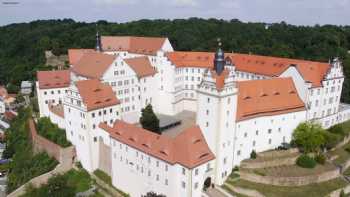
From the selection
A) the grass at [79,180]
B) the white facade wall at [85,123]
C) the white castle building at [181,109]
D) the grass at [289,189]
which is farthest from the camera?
the white facade wall at [85,123]

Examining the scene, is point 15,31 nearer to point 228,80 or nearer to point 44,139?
point 44,139

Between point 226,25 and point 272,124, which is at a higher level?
point 226,25

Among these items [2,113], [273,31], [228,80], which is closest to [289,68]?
[228,80]

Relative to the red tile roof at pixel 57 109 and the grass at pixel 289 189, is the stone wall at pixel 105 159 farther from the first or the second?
the grass at pixel 289 189

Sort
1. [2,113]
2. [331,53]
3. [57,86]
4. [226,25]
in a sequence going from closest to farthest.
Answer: [57,86] < [331,53] < [2,113] < [226,25]

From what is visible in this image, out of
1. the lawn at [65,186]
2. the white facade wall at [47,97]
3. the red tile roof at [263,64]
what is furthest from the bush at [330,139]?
the white facade wall at [47,97]

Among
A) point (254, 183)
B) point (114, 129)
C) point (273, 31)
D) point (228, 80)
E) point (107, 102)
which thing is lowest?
point (254, 183)
